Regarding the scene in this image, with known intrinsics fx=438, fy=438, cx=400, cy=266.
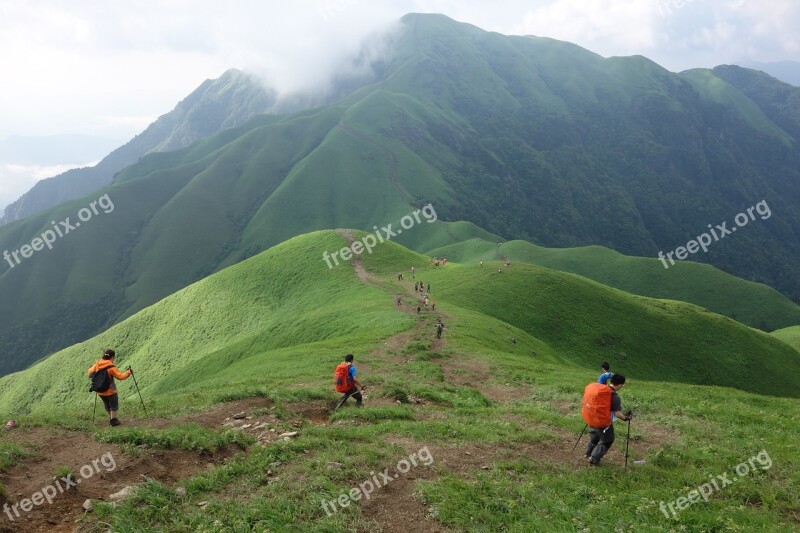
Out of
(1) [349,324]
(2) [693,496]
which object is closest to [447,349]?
(1) [349,324]

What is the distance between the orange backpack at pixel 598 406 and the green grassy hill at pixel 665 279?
116m

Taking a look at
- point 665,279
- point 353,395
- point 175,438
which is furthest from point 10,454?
point 665,279

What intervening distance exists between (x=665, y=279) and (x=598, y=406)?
147 meters

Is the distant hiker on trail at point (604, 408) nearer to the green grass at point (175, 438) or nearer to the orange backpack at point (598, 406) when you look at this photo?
the orange backpack at point (598, 406)

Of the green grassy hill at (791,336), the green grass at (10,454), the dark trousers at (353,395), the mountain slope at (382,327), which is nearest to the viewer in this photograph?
the green grass at (10,454)

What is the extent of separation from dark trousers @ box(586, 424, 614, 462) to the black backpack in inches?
741

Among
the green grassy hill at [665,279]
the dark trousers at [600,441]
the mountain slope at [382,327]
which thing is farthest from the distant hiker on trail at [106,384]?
the green grassy hill at [665,279]

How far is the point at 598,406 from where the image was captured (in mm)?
14570

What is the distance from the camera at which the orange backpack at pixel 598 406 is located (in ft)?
47.6

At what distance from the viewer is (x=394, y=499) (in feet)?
42.3

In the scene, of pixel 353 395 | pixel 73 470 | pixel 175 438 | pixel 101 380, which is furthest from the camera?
pixel 353 395

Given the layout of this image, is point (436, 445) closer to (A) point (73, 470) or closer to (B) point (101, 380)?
(A) point (73, 470)

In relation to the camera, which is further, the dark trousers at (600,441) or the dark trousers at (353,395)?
the dark trousers at (353,395)

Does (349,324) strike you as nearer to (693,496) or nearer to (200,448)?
(200,448)
